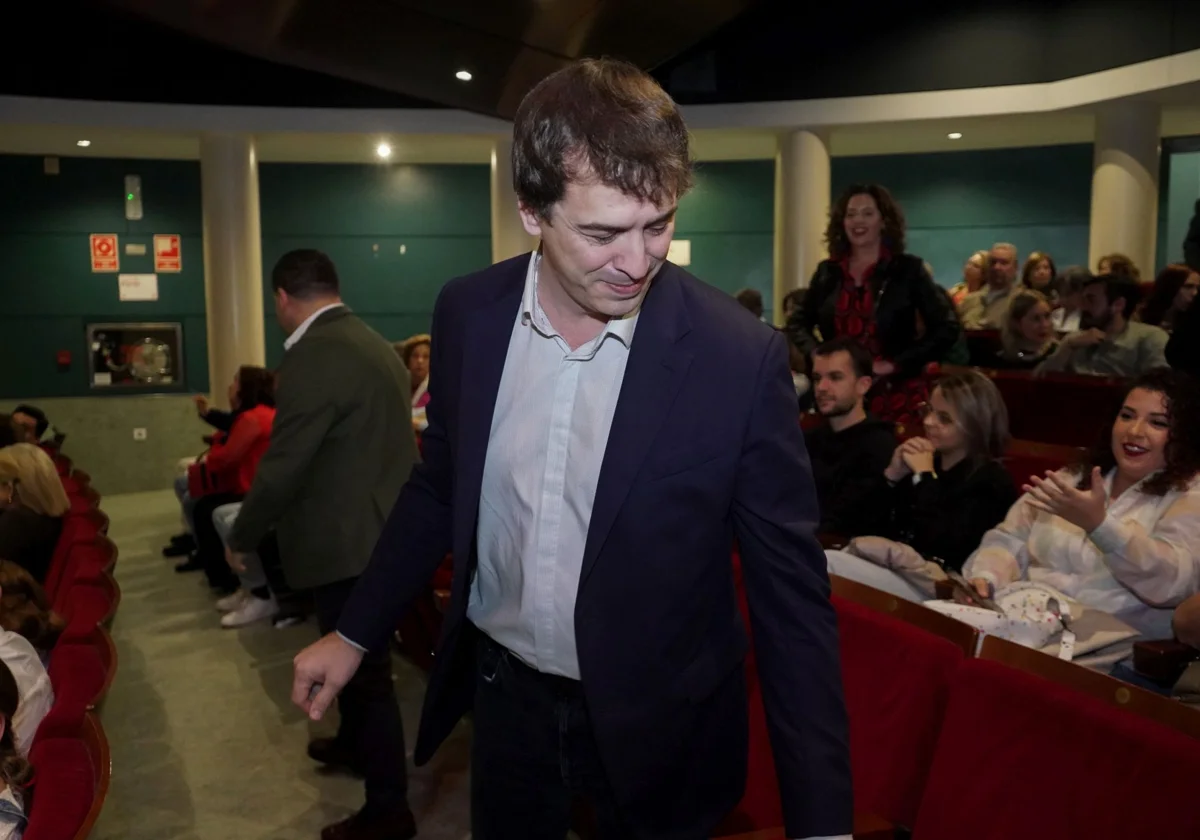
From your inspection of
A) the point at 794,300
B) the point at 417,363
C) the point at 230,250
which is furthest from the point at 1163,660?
the point at 230,250

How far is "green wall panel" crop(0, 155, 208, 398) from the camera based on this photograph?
900 centimetres

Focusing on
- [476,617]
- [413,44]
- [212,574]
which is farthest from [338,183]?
[476,617]

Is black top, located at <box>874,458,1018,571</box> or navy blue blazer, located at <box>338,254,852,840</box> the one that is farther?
black top, located at <box>874,458,1018,571</box>

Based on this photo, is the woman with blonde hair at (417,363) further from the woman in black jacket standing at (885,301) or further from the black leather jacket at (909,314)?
the black leather jacket at (909,314)

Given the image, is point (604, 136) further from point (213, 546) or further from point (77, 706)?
point (213, 546)

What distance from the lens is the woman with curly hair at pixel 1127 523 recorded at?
2.31 meters

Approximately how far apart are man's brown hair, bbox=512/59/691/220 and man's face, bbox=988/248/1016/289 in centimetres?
609

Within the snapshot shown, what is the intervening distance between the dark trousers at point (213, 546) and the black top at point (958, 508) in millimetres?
3568

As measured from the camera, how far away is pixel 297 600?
16.7 feet

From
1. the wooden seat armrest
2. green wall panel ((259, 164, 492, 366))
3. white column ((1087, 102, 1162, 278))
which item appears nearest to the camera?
the wooden seat armrest

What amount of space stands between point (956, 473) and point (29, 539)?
123 inches

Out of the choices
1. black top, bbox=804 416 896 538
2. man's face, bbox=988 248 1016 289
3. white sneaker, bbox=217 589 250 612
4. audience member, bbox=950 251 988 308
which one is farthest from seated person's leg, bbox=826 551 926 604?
audience member, bbox=950 251 988 308

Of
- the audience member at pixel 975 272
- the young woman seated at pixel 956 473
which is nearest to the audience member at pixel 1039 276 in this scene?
the audience member at pixel 975 272

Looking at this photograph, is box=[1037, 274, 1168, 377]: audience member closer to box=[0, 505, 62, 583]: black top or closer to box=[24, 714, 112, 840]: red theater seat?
box=[0, 505, 62, 583]: black top
